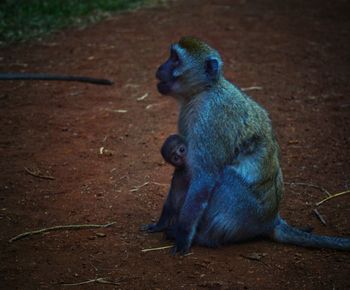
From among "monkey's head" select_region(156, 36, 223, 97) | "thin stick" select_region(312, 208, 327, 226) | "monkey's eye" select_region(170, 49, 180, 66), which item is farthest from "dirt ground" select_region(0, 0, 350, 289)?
"monkey's eye" select_region(170, 49, 180, 66)

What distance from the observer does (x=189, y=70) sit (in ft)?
17.2

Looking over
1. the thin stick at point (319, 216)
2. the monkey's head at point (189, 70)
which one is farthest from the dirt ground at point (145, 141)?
the monkey's head at point (189, 70)

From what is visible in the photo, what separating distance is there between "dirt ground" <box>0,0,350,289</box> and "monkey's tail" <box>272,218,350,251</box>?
Answer: 7 centimetres

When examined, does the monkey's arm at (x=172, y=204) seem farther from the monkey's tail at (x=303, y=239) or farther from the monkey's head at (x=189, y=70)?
the monkey's tail at (x=303, y=239)

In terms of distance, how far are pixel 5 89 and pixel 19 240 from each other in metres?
4.32

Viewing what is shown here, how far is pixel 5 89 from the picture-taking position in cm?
894

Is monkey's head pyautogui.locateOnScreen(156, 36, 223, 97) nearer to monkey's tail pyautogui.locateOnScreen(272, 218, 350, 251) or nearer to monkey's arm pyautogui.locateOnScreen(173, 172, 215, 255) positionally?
monkey's arm pyautogui.locateOnScreen(173, 172, 215, 255)

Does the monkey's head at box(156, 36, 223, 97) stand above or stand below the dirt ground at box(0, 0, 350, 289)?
above

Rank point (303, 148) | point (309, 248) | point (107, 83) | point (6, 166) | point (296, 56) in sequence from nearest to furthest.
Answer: point (309, 248), point (6, 166), point (303, 148), point (107, 83), point (296, 56)

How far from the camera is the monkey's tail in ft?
16.3

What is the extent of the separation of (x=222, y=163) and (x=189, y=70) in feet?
2.88

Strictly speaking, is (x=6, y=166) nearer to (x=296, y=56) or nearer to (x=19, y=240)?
(x=19, y=240)

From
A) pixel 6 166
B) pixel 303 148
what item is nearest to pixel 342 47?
pixel 303 148

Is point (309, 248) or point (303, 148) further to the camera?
point (303, 148)
